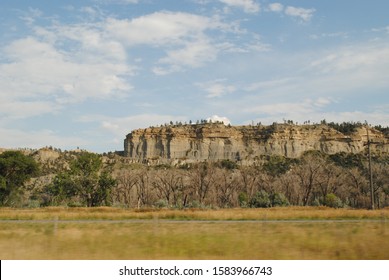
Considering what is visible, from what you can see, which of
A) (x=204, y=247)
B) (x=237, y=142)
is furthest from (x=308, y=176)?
(x=237, y=142)

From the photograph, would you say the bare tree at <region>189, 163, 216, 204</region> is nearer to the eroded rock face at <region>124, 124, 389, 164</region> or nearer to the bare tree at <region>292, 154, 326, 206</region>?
the bare tree at <region>292, 154, 326, 206</region>

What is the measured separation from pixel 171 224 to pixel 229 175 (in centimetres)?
5487

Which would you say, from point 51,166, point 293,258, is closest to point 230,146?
point 51,166

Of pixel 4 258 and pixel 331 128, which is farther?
pixel 331 128

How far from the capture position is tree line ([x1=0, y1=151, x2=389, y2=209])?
63000 millimetres

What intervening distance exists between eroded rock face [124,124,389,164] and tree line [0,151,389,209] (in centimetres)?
7688

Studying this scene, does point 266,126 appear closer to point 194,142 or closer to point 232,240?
point 194,142

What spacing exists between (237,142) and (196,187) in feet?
332

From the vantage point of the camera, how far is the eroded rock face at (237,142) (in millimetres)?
162750

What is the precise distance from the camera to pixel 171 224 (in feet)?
85.5

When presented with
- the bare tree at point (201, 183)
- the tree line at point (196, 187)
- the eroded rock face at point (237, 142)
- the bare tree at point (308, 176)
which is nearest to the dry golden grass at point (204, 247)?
the tree line at point (196, 187)

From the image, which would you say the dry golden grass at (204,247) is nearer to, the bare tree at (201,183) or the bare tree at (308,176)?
the bare tree at (308,176)

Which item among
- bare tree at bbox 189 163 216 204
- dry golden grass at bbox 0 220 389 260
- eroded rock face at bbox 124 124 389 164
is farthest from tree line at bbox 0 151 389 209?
eroded rock face at bbox 124 124 389 164

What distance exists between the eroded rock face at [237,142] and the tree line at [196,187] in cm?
7688
